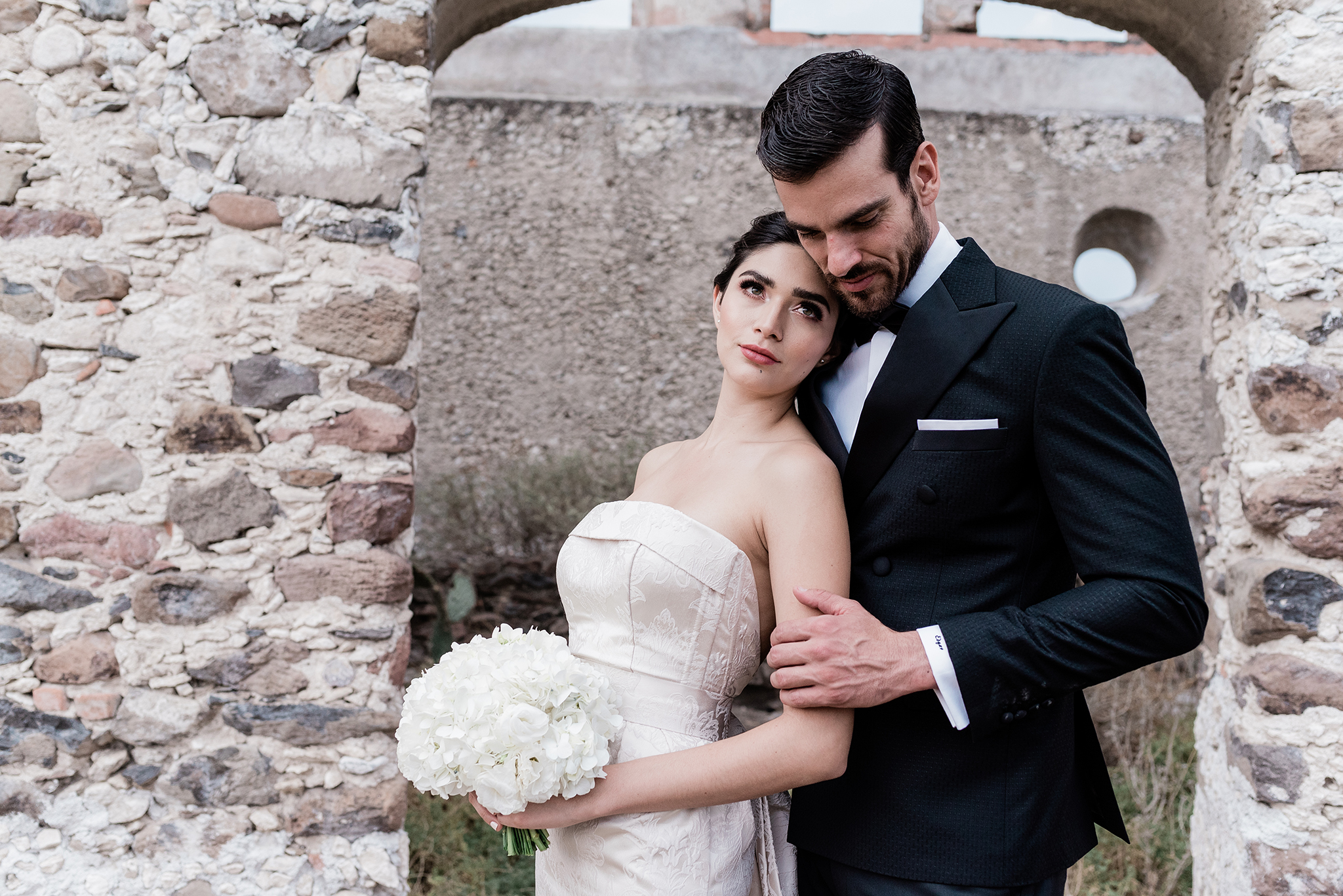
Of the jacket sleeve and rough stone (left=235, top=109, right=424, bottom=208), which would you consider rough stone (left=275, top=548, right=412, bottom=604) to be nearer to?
rough stone (left=235, top=109, right=424, bottom=208)

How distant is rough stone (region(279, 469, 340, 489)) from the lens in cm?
228

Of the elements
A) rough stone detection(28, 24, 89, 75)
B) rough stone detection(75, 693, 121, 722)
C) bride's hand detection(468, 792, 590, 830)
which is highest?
rough stone detection(28, 24, 89, 75)

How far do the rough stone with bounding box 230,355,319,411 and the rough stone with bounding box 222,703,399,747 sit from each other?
2.57 feet

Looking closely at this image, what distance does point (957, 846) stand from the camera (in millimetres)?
1412

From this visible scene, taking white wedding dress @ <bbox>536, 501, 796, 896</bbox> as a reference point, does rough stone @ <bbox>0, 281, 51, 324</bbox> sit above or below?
above

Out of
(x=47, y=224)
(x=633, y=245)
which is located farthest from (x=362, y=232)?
(x=633, y=245)

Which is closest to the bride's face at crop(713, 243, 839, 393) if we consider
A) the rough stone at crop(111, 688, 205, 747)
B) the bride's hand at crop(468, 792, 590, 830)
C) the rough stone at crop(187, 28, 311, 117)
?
the bride's hand at crop(468, 792, 590, 830)

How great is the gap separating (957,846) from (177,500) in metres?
2.00

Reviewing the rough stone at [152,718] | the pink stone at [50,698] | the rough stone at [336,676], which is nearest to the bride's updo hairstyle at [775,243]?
the rough stone at [336,676]

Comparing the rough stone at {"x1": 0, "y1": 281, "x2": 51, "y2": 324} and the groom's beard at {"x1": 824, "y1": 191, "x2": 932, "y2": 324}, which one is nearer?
the groom's beard at {"x1": 824, "y1": 191, "x2": 932, "y2": 324}

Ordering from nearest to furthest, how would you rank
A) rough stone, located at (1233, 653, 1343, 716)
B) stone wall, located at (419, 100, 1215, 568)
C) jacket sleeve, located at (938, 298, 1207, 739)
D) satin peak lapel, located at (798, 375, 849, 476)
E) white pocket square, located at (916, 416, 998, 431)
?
jacket sleeve, located at (938, 298, 1207, 739), white pocket square, located at (916, 416, 998, 431), satin peak lapel, located at (798, 375, 849, 476), rough stone, located at (1233, 653, 1343, 716), stone wall, located at (419, 100, 1215, 568)

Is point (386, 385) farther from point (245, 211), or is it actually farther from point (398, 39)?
point (398, 39)

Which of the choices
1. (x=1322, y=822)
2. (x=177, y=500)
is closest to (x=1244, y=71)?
(x=1322, y=822)

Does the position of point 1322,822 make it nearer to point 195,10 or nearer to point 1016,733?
point 1016,733
